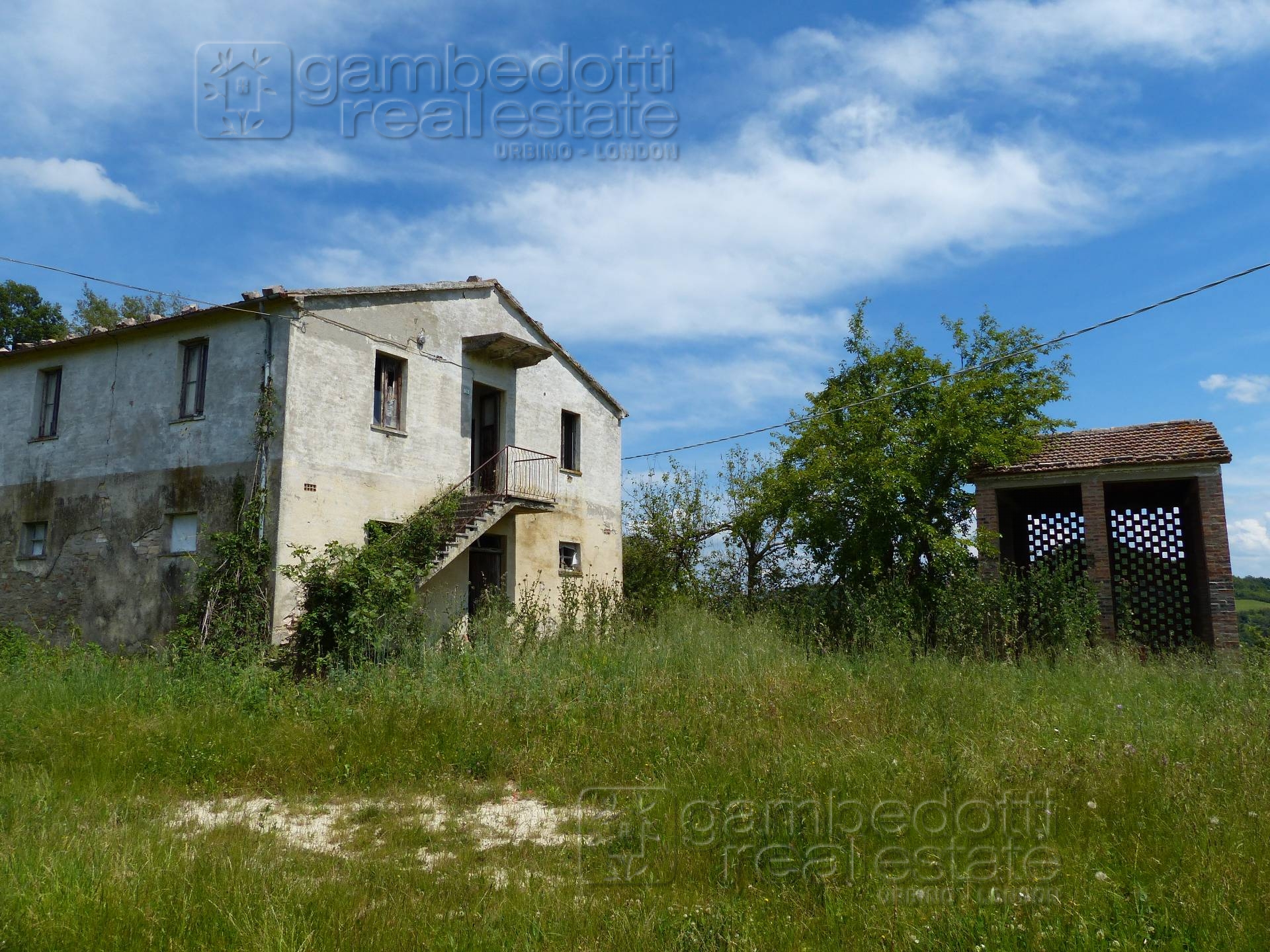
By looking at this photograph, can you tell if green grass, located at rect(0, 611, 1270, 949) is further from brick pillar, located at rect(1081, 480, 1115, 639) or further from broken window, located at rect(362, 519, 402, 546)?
broken window, located at rect(362, 519, 402, 546)

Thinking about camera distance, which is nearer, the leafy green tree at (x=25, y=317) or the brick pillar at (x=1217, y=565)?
the brick pillar at (x=1217, y=565)

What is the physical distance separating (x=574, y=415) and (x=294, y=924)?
16835 millimetres

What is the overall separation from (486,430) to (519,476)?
1.48 m

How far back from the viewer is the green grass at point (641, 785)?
429 cm

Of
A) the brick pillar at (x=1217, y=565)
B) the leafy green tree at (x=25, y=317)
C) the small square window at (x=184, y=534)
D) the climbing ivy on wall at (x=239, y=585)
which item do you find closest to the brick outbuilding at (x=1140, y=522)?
the brick pillar at (x=1217, y=565)

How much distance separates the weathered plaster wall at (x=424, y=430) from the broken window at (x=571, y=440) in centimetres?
16

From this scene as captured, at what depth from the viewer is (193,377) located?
15.4 m

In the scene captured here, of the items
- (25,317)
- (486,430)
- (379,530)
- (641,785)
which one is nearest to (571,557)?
(486,430)

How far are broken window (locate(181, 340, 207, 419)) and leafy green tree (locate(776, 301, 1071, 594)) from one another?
33.8ft

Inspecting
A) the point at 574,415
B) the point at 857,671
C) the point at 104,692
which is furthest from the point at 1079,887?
the point at 574,415

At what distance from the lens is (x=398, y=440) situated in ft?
52.2

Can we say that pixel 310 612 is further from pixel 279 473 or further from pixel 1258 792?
pixel 1258 792

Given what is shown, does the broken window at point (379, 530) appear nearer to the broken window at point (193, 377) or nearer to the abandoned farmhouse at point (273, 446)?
the abandoned farmhouse at point (273, 446)

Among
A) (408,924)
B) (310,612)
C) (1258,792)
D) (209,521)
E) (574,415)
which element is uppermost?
(574,415)
